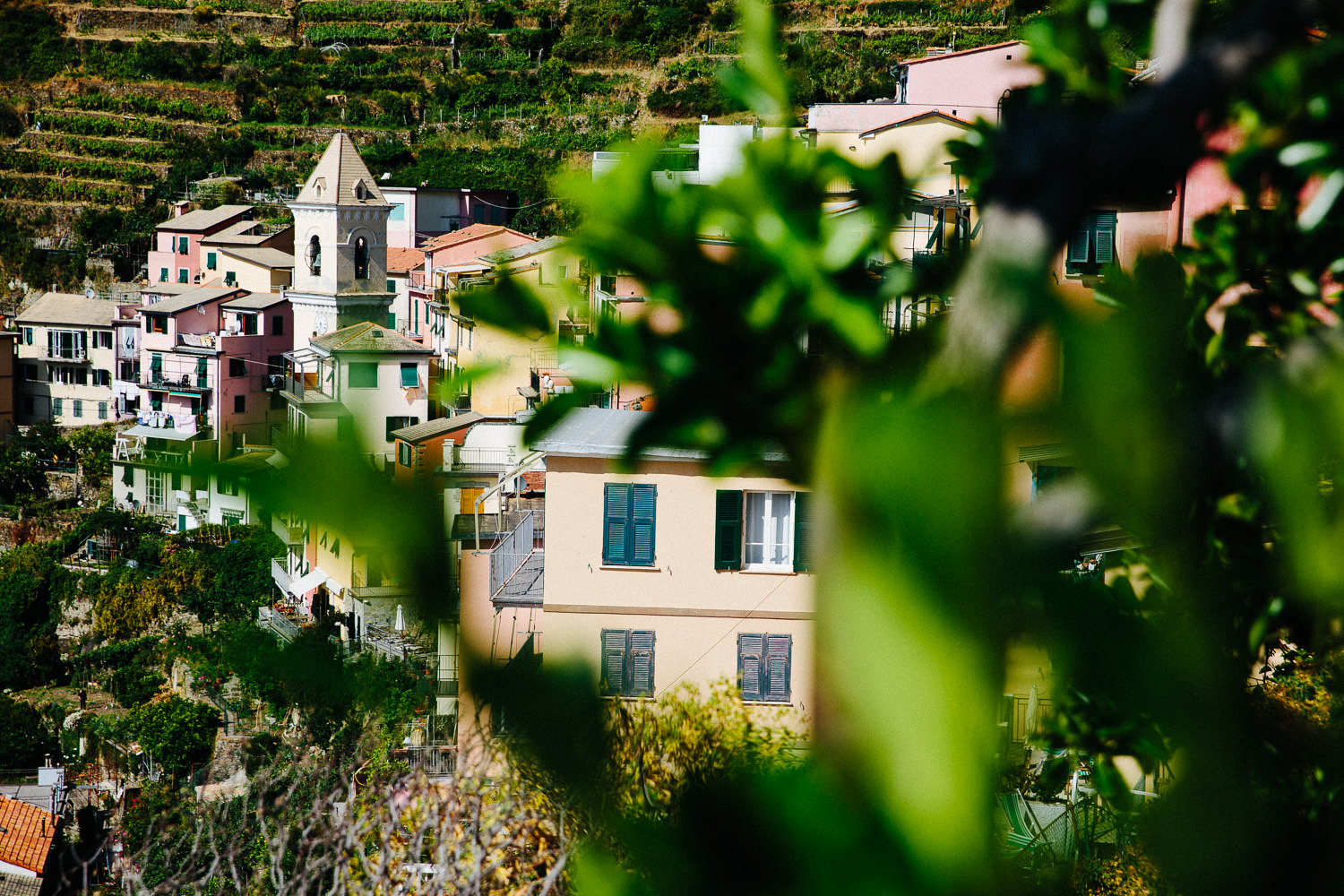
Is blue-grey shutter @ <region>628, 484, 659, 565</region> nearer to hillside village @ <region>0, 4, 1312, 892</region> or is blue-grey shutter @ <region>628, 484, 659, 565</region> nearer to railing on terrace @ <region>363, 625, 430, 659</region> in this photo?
hillside village @ <region>0, 4, 1312, 892</region>

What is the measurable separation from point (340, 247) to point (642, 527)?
46.5ft

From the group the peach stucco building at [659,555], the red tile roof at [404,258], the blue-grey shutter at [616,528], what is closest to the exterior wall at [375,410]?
the peach stucco building at [659,555]

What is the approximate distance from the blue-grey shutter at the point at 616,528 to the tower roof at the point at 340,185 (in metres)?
14.0

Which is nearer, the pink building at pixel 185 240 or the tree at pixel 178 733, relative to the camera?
the tree at pixel 178 733

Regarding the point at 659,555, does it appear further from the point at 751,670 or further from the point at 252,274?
the point at 252,274

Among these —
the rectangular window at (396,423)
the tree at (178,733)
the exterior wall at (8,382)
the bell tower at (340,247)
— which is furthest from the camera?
the exterior wall at (8,382)

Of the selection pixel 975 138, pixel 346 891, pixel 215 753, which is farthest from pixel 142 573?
pixel 975 138

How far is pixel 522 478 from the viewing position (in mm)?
5992

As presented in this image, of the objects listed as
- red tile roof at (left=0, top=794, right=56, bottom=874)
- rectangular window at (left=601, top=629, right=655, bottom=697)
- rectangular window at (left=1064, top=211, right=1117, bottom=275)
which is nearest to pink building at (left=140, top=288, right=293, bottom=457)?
red tile roof at (left=0, top=794, right=56, bottom=874)

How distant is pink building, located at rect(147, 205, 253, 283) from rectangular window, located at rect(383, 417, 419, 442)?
25.2 metres

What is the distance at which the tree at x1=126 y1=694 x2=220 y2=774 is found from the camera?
1297cm

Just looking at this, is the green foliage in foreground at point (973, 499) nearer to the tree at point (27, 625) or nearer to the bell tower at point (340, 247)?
the bell tower at point (340, 247)

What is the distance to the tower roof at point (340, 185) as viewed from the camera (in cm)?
1831

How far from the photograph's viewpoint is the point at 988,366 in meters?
0.27
